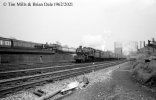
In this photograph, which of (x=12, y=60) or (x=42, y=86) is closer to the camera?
(x=42, y=86)

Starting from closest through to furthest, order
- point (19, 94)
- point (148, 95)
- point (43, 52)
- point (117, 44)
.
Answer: point (148, 95)
point (19, 94)
point (43, 52)
point (117, 44)

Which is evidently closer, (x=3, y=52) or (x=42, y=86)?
(x=42, y=86)

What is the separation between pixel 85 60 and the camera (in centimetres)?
2611

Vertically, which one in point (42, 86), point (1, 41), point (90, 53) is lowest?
point (42, 86)

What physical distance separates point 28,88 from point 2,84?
181cm

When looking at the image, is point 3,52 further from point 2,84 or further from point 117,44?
point 117,44

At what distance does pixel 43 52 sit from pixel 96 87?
2475 centimetres

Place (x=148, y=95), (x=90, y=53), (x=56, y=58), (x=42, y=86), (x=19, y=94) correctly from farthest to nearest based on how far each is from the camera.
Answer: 1. (x=56, y=58)
2. (x=90, y=53)
3. (x=42, y=86)
4. (x=19, y=94)
5. (x=148, y=95)

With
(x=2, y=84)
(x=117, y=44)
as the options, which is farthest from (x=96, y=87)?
(x=117, y=44)

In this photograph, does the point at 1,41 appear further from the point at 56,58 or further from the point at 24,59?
the point at 56,58

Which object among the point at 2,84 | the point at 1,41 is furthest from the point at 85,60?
the point at 2,84

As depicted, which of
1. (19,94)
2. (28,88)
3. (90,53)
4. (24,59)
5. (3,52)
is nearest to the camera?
(19,94)

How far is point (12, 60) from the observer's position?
22.5m

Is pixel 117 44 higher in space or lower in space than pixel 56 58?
higher
